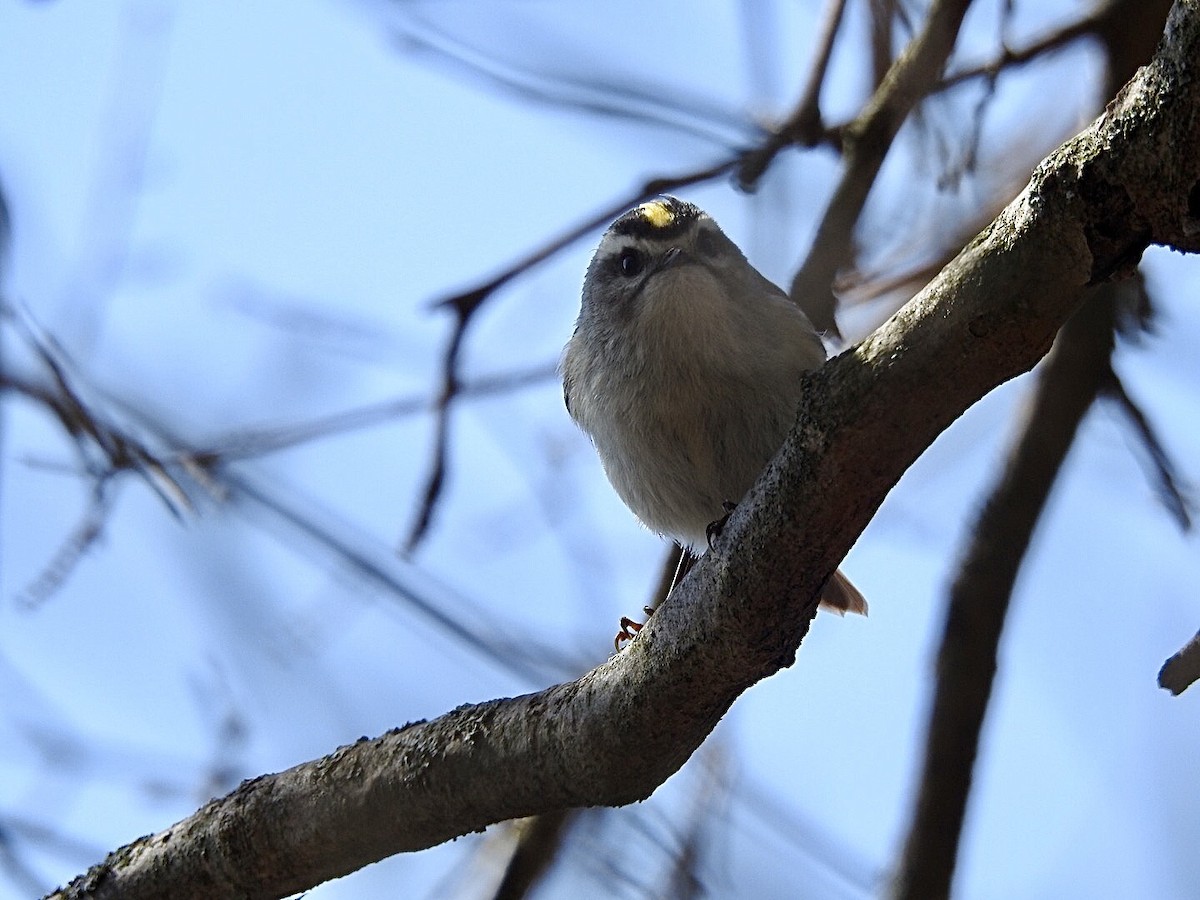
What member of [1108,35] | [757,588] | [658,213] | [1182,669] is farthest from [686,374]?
[1108,35]

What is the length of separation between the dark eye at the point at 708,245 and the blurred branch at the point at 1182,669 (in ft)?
7.23

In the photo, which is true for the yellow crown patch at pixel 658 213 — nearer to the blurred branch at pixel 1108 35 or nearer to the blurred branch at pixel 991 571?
the blurred branch at pixel 1108 35

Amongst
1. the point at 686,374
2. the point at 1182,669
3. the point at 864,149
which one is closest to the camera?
the point at 1182,669

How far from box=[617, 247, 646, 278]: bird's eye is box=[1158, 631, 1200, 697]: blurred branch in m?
2.25

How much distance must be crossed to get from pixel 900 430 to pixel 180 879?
200cm

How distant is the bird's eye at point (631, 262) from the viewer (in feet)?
13.6

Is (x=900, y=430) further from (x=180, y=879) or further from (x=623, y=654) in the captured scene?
(x=180, y=879)

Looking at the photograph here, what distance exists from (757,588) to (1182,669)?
2.43 feet

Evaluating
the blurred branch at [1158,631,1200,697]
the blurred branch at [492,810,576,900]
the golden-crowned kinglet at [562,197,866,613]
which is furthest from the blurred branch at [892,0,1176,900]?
the blurred branch at [1158,631,1200,697]

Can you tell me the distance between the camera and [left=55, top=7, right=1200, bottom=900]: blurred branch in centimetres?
189

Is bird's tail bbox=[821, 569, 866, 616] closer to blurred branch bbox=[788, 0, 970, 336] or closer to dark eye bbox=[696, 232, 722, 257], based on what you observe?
blurred branch bbox=[788, 0, 970, 336]

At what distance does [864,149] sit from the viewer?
4.15 meters

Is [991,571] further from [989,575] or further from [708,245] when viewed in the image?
[708,245]

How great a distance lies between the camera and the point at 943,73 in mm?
4043
